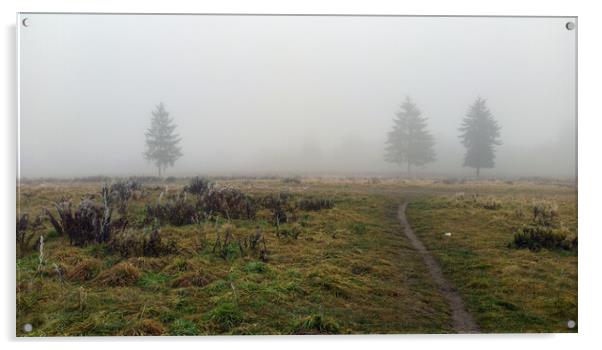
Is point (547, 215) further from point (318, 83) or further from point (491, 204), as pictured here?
point (318, 83)

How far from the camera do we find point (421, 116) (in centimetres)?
596

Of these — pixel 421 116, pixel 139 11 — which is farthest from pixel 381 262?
pixel 139 11

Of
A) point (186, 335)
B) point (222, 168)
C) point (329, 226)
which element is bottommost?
point (186, 335)

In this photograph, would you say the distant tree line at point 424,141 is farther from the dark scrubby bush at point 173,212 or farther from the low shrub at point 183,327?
the low shrub at point 183,327

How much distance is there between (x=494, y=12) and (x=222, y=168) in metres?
4.50

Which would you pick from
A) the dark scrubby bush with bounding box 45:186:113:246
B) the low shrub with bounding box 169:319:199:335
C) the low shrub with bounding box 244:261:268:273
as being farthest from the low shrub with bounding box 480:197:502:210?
the dark scrubby bush with bounding box 45:186:113:246

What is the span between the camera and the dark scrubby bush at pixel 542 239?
5859 mm

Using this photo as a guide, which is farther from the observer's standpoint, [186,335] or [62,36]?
[62,36]

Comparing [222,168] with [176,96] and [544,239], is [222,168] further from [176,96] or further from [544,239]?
[544,239]

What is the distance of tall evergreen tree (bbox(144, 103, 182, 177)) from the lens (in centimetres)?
586

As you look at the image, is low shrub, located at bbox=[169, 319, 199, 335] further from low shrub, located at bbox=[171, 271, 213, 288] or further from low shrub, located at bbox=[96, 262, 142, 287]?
low shrub, located at bbox=[96, 262, 142, 287]

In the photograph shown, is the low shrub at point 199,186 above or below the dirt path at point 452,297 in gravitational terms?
above

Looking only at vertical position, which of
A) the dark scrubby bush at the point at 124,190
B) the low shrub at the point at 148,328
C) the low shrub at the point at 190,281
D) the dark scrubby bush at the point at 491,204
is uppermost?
the dark scrubby bush at the point at 124,190

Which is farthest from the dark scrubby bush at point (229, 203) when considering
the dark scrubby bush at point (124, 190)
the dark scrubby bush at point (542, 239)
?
the dark scrubby bush at point (542, 239)
